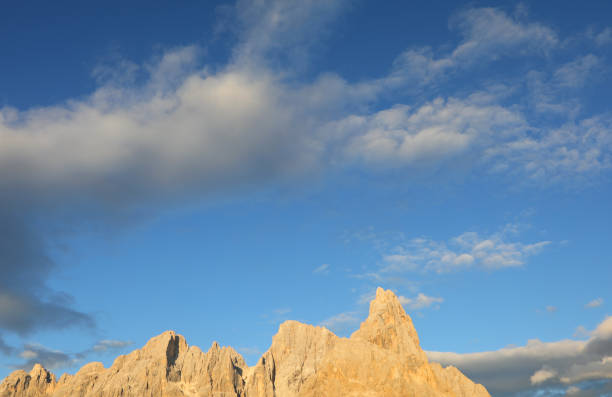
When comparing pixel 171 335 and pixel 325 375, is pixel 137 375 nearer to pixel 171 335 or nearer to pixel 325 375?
pixel 171 335

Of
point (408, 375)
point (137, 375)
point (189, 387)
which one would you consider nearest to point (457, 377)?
point (408, 375)

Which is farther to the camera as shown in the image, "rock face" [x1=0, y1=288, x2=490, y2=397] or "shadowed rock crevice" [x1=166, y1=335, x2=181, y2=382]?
"shadowed rock crevice" [x1=166, y1=335, x2=181, y2=382]

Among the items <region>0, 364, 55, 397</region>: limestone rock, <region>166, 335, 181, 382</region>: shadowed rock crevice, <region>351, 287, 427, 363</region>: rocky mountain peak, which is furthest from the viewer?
<region>0, 364, 55, 397</region>: limestone rock

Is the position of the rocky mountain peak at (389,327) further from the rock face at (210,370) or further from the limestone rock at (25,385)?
the limestone rock at (25,385)

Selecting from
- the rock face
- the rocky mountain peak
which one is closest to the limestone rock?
the rock face

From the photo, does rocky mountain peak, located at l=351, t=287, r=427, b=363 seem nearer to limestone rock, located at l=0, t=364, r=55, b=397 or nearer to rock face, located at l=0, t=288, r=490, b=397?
rock face, located at l=0, t=288, r=490, b=397

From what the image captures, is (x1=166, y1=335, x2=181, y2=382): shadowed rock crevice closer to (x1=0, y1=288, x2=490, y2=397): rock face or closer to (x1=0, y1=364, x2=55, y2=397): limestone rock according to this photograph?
(x1=0, y1=288, x2=490, y2=397): rock face

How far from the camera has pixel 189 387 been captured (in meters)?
178

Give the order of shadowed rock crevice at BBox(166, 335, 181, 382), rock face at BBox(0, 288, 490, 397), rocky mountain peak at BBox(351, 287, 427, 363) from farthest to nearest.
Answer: shadowed rock crevice at BBox(166, 335, 181, 382)
rocky mountain peak at BBox(351, 287, 427, 363)
rock face at BBox(0, 288, 490, 397)

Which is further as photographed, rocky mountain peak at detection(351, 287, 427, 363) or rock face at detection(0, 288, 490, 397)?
rocky mountain peak at detection(351, 287, 427, 363)

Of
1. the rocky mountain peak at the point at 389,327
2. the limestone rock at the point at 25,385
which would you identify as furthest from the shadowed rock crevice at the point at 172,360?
Answer: the rocky mountain peak at the point at 389,327

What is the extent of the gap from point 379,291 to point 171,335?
7020cm

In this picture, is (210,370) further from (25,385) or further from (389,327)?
(25,385)

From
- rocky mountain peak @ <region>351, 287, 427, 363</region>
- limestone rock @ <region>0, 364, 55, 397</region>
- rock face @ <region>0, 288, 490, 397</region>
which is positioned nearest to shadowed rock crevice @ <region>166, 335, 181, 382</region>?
rock face @ <region>0, 288, 490, 397</region>
